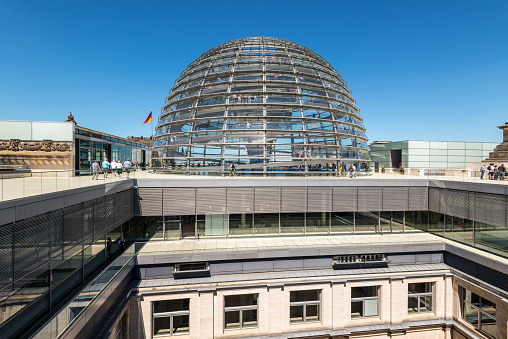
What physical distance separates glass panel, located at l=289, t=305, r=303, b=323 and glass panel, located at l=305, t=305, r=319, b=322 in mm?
384

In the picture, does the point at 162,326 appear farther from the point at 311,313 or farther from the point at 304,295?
the point at 311,313

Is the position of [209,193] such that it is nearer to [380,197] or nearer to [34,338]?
[34,338]

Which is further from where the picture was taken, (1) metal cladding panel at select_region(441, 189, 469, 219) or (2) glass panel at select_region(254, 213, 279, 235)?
(2) glass panel at select_region(254, 213, 279, 235)

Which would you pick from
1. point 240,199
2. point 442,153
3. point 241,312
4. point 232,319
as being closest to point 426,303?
point 241,312

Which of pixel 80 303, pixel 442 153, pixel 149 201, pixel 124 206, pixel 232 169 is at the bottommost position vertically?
pixel 80 303

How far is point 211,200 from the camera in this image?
17.3m

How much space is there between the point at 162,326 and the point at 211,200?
8.06 m

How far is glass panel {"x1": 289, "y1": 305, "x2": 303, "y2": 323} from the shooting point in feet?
50.0

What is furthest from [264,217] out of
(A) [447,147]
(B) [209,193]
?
(A) [447,147]

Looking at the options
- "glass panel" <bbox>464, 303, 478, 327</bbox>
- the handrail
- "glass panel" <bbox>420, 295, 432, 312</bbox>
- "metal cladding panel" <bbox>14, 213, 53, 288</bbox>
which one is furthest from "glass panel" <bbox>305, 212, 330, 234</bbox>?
"metal cladding panel" <bbox>14, 213, 53, 288</bbox>

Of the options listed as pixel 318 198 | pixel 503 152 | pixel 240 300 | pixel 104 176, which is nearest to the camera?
pixel 104 176

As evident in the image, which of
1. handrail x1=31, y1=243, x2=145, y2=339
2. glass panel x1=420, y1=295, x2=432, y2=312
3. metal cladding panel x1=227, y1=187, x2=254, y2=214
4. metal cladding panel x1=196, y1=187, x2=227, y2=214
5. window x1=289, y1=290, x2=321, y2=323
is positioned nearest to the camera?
handrail x1=31, y1=243, x2=145, y2=339

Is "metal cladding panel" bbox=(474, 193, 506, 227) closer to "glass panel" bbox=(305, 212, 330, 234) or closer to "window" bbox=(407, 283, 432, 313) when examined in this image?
"window" bbox=(407, 283, 432, 313)

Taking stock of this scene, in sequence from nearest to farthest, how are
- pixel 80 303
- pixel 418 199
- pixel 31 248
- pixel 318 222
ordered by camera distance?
pixel 31 248 < pixel 80 303 < pixel 318 222 < pixel 418 199
